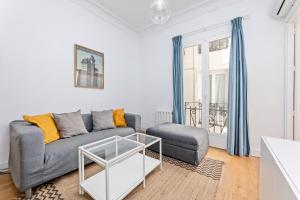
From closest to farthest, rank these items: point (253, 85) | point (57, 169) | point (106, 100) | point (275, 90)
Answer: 1. point (57, 169)
2. point (275, 90)
3. point (253, 85)
4. point (106, 100)

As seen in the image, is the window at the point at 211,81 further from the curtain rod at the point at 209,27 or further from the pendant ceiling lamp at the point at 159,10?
the pendant ceiling lamp at the point at 159,10

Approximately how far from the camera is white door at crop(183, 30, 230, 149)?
2.80 meters

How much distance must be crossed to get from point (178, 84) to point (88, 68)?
200 centimetres

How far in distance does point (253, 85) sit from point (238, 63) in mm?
466

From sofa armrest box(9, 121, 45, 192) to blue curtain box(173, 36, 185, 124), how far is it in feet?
8.29

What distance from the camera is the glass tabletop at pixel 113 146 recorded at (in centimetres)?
157

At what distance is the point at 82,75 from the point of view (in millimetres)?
2723

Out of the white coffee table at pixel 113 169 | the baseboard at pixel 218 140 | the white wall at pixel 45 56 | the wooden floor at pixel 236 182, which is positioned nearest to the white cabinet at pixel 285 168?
the wooden floor at pixel 236 182

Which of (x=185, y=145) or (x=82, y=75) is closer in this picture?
(x=185, y=145)

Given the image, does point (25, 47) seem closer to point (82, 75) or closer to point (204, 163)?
point (82, 75)

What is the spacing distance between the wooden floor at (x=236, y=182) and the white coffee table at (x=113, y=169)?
79cm

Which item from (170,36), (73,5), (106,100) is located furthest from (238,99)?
(73,5)

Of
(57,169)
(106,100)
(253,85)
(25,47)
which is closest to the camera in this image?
(57,169)

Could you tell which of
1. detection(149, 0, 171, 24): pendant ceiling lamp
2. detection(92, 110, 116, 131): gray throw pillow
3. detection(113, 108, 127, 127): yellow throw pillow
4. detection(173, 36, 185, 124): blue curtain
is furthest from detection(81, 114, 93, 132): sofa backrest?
detection(149, 0, 171, 24): pendant ceiling lamp
